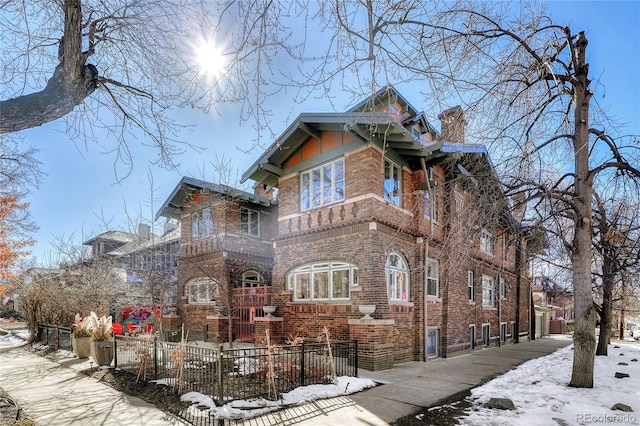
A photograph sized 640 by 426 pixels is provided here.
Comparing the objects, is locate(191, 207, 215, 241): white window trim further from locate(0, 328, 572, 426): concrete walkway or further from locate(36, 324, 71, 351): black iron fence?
locate(0, 328, 572, 426): concrete walkway

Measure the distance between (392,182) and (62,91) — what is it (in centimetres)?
1002

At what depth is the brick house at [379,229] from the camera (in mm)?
10602

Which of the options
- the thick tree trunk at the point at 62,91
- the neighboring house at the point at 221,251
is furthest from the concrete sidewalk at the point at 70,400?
the neighboring house at the point at 221,251

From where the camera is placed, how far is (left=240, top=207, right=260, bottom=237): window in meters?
19.1

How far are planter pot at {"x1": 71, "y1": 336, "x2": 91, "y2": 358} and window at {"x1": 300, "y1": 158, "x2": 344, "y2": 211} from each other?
27.4 ft

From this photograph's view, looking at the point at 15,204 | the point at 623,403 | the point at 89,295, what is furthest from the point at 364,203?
the point at 15,204

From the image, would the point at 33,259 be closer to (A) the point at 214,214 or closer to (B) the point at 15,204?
(B) the point at 15,204

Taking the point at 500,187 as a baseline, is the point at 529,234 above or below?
below

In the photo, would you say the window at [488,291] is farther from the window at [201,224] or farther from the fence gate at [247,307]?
the window at [201,224]

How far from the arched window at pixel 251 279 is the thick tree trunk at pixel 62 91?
14.3 meters

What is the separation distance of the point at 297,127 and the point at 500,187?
7.01 metres

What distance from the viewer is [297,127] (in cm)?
1305

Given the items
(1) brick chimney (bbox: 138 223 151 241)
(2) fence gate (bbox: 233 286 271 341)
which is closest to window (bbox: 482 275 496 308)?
(2) fence gate (bbox: 233 286 271 341)

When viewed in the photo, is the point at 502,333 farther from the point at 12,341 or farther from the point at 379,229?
the point at 12,341
